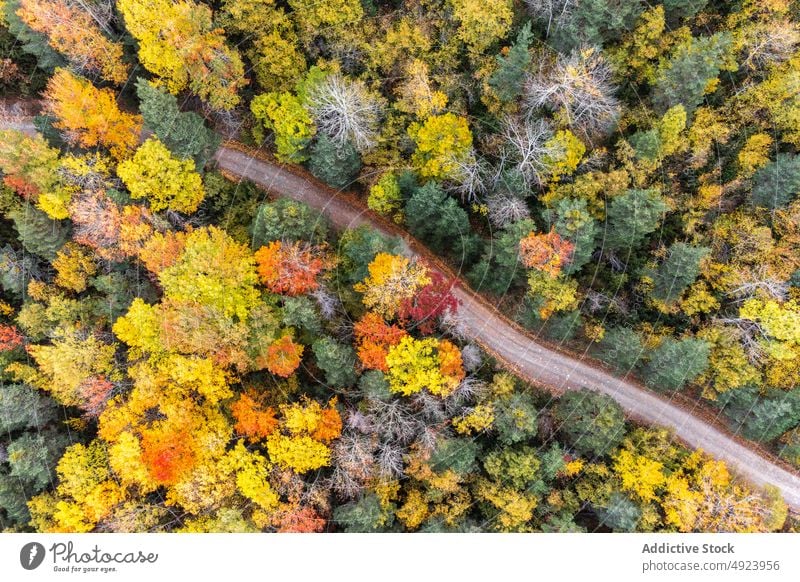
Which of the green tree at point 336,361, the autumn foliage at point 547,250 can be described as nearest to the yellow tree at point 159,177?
the green tree at point 336,361

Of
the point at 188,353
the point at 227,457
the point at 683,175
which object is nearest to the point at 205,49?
the point at 188,353

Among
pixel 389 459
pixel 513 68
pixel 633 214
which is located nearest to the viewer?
pixel 389 459

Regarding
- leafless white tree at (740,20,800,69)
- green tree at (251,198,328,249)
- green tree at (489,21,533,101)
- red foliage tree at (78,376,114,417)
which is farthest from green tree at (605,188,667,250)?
red foliage tree at (78,376,114,417)

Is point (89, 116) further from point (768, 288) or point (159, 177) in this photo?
point (768, 288)

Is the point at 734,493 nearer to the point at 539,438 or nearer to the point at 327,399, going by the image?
the point at 539,438

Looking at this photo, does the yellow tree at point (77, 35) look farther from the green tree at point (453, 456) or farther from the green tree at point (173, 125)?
the green tree at point (453, 456)

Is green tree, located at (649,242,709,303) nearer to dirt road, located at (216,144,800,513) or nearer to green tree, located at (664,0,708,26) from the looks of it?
dirt road, located at (216,144,800,513)

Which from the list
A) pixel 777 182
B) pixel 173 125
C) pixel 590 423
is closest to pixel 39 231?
pixel 173 125
